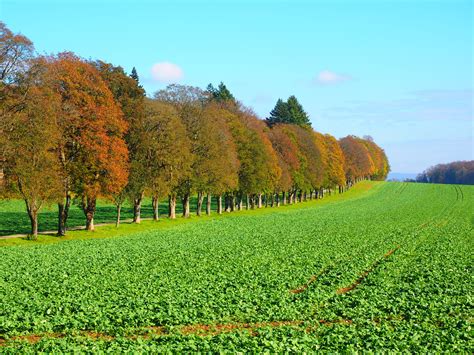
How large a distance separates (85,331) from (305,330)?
905 cm

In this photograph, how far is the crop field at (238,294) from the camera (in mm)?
20203

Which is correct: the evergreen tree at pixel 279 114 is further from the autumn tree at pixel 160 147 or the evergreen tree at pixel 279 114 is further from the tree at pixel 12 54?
the tree at pixel 12 54

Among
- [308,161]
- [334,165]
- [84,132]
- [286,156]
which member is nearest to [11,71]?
[84,132]

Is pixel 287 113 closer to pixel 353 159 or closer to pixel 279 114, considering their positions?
pixel 279 114

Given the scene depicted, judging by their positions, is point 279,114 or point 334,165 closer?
point 334,165

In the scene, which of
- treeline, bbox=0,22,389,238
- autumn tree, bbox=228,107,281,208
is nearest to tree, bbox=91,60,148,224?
treeline, bbox=0,22,389,238

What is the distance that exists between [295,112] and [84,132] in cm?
11197

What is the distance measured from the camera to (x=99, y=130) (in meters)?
54.2

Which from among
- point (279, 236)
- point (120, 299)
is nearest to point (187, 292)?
point (120, 299)

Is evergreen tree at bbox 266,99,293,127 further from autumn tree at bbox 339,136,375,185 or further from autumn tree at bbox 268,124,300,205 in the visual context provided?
autumn tree at bbox 268,124,300,205

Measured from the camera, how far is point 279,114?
159125 mm

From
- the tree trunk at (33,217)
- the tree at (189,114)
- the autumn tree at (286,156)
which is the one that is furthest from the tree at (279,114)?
the tree trunk at (33,217)

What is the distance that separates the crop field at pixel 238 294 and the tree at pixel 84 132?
22.2 feet

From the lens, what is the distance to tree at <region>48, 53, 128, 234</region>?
53.6 metres
